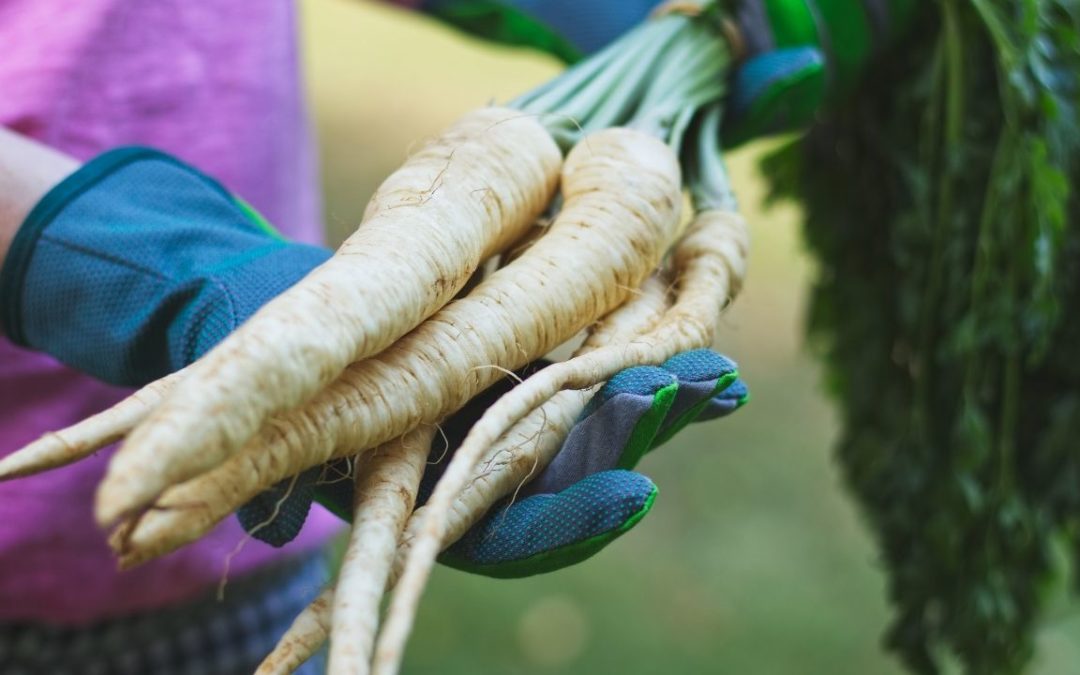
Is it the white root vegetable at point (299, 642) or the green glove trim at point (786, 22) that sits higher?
the green glove trim at point (786, 22)

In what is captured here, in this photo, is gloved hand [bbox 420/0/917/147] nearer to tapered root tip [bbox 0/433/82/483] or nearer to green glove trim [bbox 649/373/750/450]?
green glove trim [bbox 649/373/750/450]

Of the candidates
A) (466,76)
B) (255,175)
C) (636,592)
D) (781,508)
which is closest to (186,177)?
(255,175)

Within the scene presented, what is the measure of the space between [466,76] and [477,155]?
340cm

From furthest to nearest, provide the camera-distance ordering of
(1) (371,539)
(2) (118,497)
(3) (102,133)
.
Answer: (3) (102,133)
(1) (371,539)
(2) (118,497)

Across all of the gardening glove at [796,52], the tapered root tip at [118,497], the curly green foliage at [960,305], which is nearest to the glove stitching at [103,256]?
the tapered root tip at [118,497]

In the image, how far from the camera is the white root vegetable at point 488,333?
57 centimetres

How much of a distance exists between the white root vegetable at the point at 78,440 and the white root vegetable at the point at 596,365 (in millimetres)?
177

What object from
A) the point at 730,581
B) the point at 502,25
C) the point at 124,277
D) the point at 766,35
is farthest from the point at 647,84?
the point at 730,581

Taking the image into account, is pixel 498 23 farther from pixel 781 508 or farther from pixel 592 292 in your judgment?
pixel 781 508

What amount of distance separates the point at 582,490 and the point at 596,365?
9 centimetres

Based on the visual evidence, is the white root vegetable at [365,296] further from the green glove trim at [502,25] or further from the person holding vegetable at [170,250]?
the green glove trim at [502,25]

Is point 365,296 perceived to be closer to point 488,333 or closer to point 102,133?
point 488,333

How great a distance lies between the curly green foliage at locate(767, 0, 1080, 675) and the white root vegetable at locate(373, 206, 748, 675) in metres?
0.35

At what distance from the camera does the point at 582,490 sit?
607 mm
